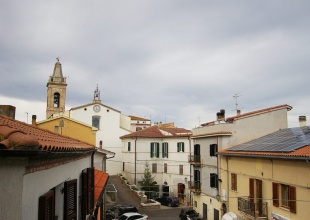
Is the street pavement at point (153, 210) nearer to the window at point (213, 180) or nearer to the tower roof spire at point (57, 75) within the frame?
the window at point (213, 180)

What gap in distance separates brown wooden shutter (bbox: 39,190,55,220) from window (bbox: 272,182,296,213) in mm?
12947

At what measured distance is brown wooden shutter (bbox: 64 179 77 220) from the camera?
6961mm

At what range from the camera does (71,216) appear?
7.61 meters

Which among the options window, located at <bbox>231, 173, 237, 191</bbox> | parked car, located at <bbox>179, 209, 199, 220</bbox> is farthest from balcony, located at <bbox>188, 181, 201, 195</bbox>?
window, located at <bbox>231, 173, 237, 191</bbox>

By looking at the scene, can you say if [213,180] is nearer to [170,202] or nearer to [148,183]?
[170,202]

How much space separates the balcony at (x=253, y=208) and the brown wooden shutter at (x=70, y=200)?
556 inches

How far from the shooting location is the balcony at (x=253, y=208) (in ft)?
62.4

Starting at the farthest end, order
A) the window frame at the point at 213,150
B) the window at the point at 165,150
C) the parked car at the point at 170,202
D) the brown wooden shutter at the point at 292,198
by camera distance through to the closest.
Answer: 1. the window at the point at 165,150
2. the parked car at the point at 170,202
3. the window frame at the point at 213,150
4. the brown wooden shutter at the point at 292,198

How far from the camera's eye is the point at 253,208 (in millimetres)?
19656

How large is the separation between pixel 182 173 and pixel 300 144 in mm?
27975

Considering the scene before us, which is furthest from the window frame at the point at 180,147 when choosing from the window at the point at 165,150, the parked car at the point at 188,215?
the parked car at the point at 188,215

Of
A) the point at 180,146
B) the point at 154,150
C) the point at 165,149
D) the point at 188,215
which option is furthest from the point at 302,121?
the point at 154,150

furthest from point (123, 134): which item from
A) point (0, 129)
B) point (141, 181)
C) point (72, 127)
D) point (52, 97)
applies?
point (0, 129)

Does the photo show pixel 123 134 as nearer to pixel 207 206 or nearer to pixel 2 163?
pixel 207 206
